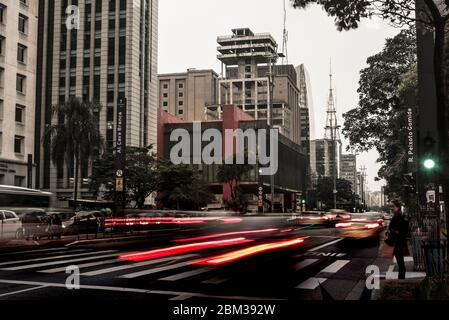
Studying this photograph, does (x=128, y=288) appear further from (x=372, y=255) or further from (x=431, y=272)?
(x=372, y=255)

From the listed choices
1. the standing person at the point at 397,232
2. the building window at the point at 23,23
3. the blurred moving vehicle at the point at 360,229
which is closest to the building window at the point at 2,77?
the building window at the point at 23,23

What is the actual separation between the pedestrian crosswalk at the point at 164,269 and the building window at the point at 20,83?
128ft

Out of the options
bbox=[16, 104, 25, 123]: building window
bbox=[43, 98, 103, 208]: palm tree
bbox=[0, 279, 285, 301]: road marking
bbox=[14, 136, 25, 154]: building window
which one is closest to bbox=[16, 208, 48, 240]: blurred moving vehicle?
bbox=[0, 279, 285, 301]: road marking

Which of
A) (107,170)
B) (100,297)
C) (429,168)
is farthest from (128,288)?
(107,170)

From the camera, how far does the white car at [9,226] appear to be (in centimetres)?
2620

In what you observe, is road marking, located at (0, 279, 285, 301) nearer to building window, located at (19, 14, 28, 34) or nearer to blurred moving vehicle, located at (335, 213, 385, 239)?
blurred moving vehicle, located at (335, 213, 385, 239)

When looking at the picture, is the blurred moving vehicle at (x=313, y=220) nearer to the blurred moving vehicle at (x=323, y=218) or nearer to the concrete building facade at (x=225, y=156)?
the blurred moving vehicle at (x=323, y=218)

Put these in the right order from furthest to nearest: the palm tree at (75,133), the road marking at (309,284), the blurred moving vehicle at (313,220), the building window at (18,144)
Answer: the building window at (18,144) → the palm tree at (75,133) → the blurred moving vehicle at (313,220) → the road marking at (309,284)

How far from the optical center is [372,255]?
2069 cm

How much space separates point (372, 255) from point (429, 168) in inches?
276

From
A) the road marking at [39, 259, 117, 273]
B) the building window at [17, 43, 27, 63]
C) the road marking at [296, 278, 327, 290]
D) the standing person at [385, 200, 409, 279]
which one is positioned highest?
the building window at [17, 43, 27, 63]

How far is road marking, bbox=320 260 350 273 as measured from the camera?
603 inches

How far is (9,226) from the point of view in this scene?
27.0 meters

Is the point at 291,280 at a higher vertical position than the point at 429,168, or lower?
lower
